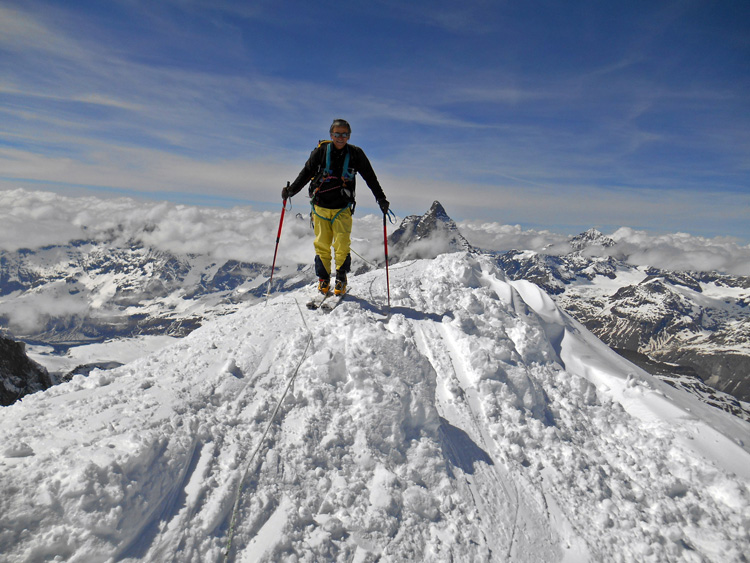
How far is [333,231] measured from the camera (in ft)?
31.9

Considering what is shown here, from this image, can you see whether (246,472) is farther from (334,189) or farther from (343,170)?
(343,170)

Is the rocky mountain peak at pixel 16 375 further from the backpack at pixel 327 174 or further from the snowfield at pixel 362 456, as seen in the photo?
the backpack at pixel 327 174

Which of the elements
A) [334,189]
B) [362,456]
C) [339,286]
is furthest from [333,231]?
[362,456]

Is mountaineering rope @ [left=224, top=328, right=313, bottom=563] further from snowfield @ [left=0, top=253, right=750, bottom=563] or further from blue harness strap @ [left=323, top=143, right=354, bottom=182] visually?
blue harness strap @ [left=323, top=143, right=354, bottom=182]

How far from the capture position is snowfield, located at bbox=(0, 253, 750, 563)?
4.29m

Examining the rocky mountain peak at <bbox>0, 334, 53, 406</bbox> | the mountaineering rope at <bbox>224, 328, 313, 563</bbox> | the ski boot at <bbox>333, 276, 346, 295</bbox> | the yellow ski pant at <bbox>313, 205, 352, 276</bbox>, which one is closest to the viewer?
the mountaineering rope at <bbox>224, 328, 313, 563</bbox>

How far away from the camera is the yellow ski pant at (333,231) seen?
953 cm

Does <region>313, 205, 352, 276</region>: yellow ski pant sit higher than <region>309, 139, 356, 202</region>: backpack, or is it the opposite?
<region>309, 139, 356, 202</region>: backpack

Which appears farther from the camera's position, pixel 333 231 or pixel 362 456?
pixel 333 231

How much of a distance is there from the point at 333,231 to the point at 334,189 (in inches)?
42.6

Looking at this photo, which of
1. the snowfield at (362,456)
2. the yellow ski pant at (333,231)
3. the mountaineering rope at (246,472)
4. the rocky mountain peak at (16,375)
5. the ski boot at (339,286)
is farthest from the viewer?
the rocky mountain peak at (16,375)

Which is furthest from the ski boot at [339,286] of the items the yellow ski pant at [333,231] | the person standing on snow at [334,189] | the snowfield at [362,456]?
the snowfield at [362,456]

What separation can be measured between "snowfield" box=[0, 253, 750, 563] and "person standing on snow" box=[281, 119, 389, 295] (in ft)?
5.84

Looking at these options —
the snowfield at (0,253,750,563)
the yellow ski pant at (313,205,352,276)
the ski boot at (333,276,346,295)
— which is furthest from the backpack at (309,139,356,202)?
the snowfield at (0,253,750,563)
